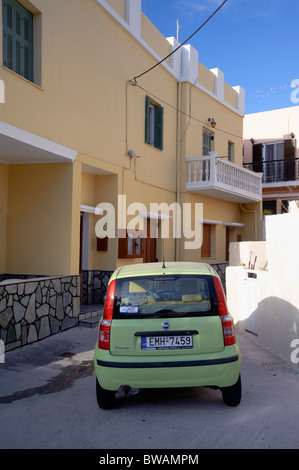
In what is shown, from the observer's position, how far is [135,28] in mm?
11164

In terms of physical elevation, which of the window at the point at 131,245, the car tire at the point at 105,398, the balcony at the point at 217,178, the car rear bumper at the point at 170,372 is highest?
the balcony at the point at 217,178

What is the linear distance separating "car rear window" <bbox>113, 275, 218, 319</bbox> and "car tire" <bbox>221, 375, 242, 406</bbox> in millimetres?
789

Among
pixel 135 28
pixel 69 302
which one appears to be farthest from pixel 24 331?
pixel 135 28

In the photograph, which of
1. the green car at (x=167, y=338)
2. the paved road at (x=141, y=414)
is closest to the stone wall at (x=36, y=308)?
the paved road at (x=141, y=414)

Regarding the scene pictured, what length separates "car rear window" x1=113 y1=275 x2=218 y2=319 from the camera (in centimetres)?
438

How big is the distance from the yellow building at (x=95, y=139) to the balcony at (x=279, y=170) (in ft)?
20.2

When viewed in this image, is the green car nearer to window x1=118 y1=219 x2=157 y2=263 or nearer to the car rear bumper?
the car rear bumper

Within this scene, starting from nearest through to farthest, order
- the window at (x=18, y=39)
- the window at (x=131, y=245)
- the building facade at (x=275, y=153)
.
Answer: the window at (x=18, y=39), the window at (x=131, y=245), the building facade at (x=275, y=153)

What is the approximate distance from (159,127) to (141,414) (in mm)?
10006

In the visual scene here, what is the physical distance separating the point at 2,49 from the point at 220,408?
20.6ft

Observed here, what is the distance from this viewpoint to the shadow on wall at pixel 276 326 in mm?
6324

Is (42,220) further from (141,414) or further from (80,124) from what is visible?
(141,414)

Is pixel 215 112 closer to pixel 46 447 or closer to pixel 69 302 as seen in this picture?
pixel 69 302

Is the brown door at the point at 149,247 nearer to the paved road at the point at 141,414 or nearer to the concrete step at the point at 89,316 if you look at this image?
the concrete step at the point at 89,316
